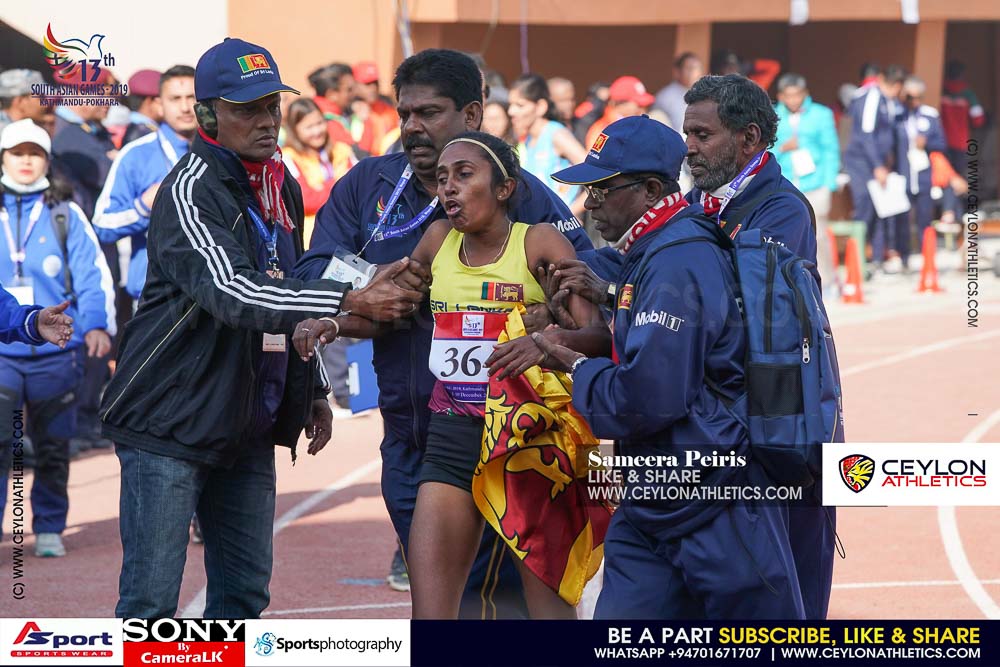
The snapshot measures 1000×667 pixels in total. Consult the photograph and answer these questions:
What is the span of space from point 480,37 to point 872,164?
5.02 m

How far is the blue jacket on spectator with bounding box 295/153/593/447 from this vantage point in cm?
518

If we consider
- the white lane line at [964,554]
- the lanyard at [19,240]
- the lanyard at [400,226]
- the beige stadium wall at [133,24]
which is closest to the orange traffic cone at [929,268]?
the white lane line at [964,554]

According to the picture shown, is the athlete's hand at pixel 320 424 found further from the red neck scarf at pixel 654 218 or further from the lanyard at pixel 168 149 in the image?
the lanyard at pixel 168 149

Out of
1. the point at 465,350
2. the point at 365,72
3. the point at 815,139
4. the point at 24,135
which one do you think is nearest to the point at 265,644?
the point at 465,350

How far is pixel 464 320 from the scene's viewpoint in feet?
16.2

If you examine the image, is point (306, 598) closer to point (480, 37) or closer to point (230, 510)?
point (230, 510)

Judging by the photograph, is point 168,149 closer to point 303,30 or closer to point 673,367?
point 303,30

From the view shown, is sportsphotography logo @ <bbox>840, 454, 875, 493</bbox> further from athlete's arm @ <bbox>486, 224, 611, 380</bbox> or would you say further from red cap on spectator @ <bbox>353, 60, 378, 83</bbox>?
red cap on spectator @ <bbox>353, 60, 378, 83</bbox>

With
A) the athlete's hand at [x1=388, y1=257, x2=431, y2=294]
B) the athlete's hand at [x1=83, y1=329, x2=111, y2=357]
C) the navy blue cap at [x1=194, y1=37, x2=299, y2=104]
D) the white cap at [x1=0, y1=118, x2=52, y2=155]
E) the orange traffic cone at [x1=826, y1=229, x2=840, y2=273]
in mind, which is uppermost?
the navy blue cap at [x1=194, y1=37, x2=299, y2=104]

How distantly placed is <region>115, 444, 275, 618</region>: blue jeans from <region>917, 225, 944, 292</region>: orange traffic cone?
11.1m

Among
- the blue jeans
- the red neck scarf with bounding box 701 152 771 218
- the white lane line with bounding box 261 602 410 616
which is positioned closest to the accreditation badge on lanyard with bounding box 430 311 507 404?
the blue jeans

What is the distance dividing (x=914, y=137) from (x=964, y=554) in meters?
8.75

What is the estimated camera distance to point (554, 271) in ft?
15.8

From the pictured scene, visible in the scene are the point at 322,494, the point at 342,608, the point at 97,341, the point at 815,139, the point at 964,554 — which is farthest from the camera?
the point at 815,139
